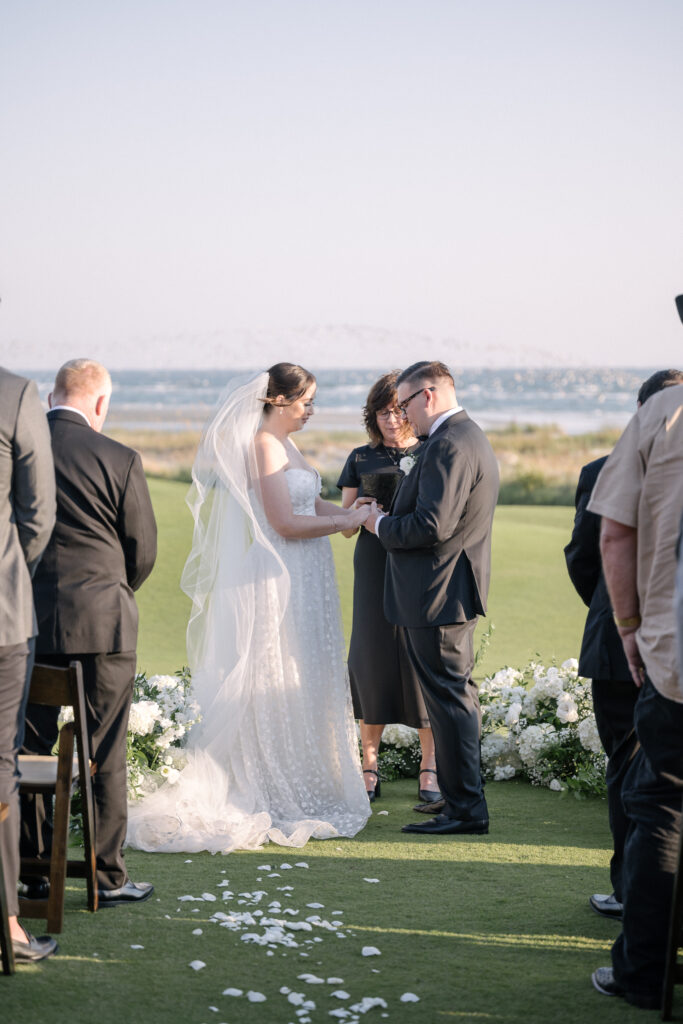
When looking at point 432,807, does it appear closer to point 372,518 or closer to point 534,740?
point 534,740

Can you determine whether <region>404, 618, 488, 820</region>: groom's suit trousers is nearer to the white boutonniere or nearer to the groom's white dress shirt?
the groom's white dress shirt

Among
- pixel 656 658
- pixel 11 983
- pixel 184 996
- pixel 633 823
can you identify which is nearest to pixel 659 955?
pixel 633 823

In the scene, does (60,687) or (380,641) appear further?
(380,641)

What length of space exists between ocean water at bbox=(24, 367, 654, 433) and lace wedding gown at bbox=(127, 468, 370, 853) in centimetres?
3581

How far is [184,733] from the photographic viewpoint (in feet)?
16.1

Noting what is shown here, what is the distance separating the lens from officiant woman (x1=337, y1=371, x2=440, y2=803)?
5.24m

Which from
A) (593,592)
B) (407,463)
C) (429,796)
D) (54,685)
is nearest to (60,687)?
(54,685)

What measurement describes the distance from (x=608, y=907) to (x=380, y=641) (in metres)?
1.97

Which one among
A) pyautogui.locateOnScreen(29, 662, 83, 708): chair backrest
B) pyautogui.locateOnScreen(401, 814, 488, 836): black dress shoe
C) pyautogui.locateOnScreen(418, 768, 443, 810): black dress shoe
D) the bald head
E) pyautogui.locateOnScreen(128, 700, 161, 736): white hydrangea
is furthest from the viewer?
pyautogui.locateOnScreen(418, 768, 443, 810): black dress shoe

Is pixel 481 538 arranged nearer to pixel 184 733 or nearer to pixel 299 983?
pixel 184 733

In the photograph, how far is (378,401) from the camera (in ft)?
17.4

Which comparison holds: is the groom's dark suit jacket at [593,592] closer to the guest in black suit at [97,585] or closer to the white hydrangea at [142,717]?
the guest in black suit at [97,585]

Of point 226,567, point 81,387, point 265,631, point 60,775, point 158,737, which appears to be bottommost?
point 158,737

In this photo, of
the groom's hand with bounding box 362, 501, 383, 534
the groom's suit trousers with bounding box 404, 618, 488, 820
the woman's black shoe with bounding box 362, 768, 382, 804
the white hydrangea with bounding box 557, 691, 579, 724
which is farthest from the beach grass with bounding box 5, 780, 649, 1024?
the groom's hand with bounding box 362, 501, 383, 534
